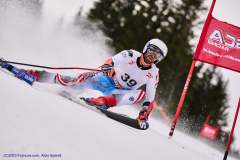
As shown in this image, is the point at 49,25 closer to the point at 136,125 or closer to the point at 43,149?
the point at 136,125

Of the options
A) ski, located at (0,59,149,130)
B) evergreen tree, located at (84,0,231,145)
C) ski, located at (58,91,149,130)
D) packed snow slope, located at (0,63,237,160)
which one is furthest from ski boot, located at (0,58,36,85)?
evergreen tree, located at (84,0,231,145)

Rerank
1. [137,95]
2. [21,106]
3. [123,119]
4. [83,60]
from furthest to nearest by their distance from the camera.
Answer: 1. [83,60]
2. [137,95]
3. [123,119]
4. [21,106]

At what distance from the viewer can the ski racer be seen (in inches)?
307

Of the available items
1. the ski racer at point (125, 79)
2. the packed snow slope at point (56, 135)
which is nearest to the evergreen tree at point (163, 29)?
the ski racer at point (125, 79)

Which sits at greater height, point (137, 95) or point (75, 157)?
point (137, 95)

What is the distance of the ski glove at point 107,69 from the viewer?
786 centimetres

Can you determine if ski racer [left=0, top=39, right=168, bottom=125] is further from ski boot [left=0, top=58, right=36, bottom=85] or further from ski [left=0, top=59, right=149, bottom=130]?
ski boot [left=0, top=58, right=36, bottom=85]

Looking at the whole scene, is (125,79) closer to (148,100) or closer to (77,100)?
(148,100)

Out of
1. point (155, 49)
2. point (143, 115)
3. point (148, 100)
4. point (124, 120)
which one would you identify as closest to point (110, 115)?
point (124, 120)

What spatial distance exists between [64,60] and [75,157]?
16.0 m

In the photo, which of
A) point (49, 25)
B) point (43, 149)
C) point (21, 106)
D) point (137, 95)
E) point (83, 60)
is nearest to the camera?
point (43, 149)

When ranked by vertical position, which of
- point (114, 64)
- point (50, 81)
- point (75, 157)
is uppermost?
point (114, 64)

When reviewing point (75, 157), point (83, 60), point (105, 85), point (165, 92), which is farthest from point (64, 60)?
point (75, 157)

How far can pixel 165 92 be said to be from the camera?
32.1 meters
